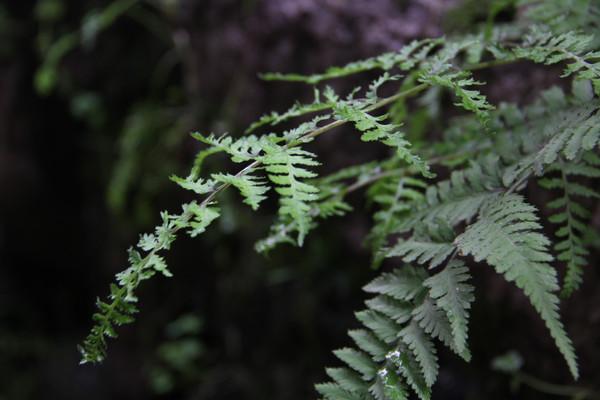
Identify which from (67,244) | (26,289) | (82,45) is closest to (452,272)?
(82,45)

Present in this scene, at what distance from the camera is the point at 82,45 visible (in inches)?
122

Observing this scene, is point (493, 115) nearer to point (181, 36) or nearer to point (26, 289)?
point (181, 36)

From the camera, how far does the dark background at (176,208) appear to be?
1.86 meters

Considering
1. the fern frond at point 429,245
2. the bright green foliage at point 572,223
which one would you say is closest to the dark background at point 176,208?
the bright green foliage at point 572,223

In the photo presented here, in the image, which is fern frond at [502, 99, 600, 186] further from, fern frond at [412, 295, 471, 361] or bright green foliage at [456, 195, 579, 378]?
fern frond at [412, 295, 471, 361]

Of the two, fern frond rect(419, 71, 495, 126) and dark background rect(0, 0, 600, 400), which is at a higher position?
dark background rect(0, 0, 600, 400)

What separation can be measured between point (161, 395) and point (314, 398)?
1.04m

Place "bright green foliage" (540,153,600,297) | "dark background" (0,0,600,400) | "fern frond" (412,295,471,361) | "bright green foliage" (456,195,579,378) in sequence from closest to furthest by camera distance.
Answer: "bright green foliage" (456,195,579,378)
"fern frond" (412,295,471,361)
"bright green foliage" (540,153,600,297)
"dark background" (0,0,600,400)

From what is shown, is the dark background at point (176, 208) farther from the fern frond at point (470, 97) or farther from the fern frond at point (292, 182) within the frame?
the fern frond at point (292, 182)

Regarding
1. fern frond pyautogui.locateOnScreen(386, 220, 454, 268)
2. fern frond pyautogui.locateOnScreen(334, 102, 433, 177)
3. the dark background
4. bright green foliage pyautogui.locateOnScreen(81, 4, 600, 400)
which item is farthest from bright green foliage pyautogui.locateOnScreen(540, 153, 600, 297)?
the dark background

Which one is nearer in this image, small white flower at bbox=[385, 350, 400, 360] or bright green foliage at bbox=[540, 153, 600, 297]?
small white flower at bbox=[385, 350, 400, 360]

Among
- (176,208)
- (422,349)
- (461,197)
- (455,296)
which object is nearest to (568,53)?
(461,197)

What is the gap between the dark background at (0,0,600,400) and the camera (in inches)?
73.2

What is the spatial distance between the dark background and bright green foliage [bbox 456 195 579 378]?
0.75 m
